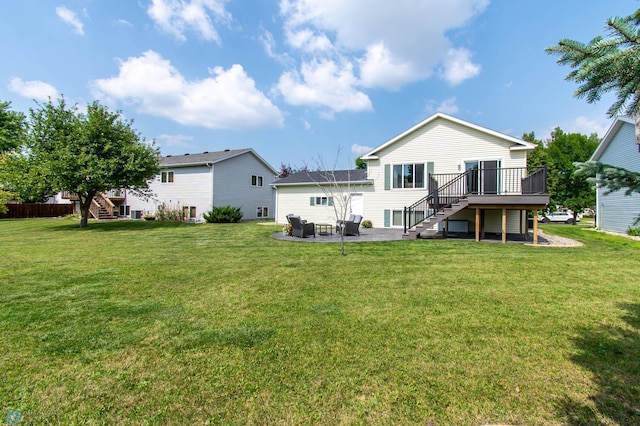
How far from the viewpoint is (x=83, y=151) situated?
16984mm

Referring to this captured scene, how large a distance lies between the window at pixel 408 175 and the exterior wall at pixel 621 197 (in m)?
8.33

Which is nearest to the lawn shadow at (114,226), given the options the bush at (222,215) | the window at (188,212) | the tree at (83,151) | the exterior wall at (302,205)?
the tree at (83,151)

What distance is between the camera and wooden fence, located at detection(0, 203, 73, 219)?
29264 millimetres

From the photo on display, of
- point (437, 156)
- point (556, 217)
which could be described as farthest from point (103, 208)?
point (556, 217)

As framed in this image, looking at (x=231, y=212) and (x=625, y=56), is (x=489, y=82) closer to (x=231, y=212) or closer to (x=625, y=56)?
(x=625, y=56)

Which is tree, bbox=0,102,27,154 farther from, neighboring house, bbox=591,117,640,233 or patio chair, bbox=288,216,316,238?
neighboring house, bbox=591,117,640,233

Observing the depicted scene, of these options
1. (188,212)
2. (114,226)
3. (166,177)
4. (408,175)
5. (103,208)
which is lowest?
(114,226)

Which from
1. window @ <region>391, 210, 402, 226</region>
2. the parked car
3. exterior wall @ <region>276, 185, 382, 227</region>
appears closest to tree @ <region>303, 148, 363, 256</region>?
exterior wall @ <region>276, 185, 382, 227</region>

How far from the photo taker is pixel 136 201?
25.8 meters

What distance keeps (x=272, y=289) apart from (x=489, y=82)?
49.9ft

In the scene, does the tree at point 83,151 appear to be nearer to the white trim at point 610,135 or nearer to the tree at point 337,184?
the tree at point 337,184

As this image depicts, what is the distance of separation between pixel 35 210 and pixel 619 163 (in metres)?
48.2

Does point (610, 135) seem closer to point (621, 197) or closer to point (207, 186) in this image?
point (621, 197)

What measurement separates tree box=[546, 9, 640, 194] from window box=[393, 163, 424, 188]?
557 inches
